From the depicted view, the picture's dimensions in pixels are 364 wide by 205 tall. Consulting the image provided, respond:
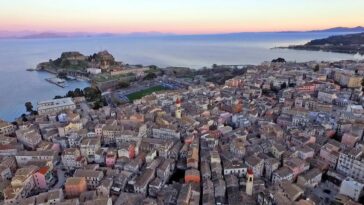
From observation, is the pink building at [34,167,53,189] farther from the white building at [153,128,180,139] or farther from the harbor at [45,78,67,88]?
the harbor at [45,78,67,88]

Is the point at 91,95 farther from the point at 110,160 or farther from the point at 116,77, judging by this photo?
the point at 110,160

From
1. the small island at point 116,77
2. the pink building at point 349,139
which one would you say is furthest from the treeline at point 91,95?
the pink building at point 349,139

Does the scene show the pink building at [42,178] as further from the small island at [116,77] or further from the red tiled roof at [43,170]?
the small island at [116,77]

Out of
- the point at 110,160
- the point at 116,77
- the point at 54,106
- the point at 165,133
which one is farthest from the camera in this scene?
the point at 116,77

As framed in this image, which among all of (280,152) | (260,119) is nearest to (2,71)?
(260,119)

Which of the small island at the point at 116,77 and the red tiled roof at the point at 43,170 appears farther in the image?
the small island at the point at 116,77

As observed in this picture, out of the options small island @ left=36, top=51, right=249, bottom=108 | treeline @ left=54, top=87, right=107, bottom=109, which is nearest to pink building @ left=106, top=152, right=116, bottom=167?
small island @ left=36, top=51, right=249, bottom=108

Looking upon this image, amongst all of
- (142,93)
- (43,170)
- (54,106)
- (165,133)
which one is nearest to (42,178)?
(43,170)

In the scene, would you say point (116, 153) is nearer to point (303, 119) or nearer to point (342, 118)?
point (303, 119)
